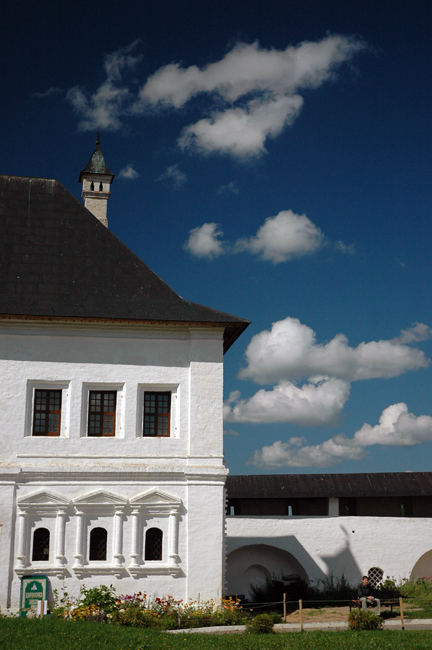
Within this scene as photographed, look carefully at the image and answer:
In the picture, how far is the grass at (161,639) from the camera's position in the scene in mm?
12953

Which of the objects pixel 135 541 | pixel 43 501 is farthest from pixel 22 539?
pixel 135 541

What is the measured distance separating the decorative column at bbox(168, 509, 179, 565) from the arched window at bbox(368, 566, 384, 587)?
11196 millimetres

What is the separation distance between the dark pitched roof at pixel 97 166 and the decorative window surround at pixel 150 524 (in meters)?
18.2

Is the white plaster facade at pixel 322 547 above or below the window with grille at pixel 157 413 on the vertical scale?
below

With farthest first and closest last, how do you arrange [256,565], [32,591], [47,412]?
[256,565] < [47,412] < [32,591]

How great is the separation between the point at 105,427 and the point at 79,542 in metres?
3.23

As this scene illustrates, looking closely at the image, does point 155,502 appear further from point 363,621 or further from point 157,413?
point 363,621

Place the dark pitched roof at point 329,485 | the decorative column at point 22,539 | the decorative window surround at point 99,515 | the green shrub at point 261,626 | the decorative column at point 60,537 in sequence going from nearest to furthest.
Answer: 1. the green shrub at point 261,626
2. the decorative column at point 22,539
3. the decorative column at point 60,537
4. the decorative window surround at point 99,515
5. the dark pitched roof at point 329,485

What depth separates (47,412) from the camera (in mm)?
19234

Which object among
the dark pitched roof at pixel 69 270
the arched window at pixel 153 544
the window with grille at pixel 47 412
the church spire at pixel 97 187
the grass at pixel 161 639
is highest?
the church spire at pixel 97 187

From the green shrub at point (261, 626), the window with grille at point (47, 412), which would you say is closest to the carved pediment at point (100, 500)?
the window with grille at point (47, 412)

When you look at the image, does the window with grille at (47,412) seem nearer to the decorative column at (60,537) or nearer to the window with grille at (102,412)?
the window with grille at (102,412)

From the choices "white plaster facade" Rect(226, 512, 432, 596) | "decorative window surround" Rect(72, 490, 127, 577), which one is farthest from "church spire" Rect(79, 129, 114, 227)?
"decorative window surround" Rect(72, 490, 127, 577)

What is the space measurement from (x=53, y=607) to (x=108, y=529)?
2.40m
